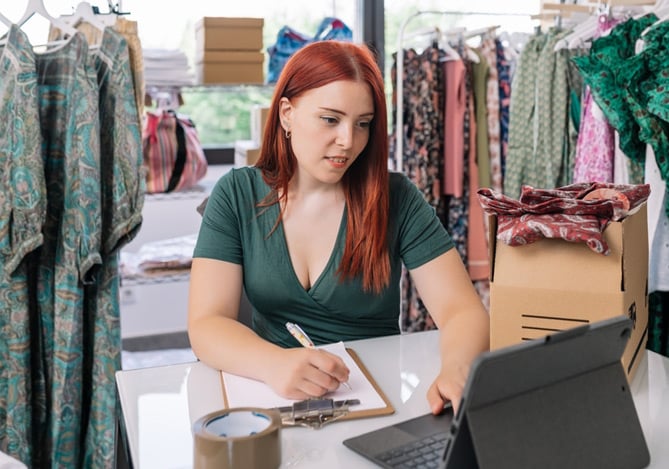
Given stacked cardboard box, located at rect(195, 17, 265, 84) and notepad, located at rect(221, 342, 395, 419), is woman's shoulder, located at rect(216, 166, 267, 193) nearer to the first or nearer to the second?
notepad, located at rect(221, 342, 395, 419)

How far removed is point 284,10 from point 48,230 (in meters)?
1.80

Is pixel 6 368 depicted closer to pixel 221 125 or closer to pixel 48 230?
pixel 48 230

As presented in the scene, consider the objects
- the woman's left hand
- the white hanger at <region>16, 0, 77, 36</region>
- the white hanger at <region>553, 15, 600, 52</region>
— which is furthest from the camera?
the white hanger at <region>553, 15, 600, 52</region>

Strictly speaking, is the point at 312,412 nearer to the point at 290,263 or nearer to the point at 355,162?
the point at 290,263

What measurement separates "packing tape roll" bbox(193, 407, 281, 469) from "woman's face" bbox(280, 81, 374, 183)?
2.13 ft

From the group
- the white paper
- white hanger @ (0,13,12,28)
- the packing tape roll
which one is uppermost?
white hanger @ (0,13,12,28)

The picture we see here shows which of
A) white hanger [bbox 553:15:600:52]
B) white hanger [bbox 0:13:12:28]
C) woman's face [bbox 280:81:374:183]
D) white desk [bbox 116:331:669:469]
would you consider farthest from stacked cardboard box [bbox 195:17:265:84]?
white desk [bbox 116:331:669:469]

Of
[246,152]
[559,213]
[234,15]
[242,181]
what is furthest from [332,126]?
[234,15]

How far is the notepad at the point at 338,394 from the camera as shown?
3.71ft

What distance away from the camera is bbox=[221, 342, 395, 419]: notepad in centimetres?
113

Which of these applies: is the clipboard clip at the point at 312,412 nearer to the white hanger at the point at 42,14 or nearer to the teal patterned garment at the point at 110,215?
the teal patterned garment at the point at 110,215

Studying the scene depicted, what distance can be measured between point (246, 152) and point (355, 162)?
153 centimetres

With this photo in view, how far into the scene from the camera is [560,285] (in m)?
1.19

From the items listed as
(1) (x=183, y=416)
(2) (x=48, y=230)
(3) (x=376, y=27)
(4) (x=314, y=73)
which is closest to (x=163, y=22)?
(3) (x=376, y=27)
